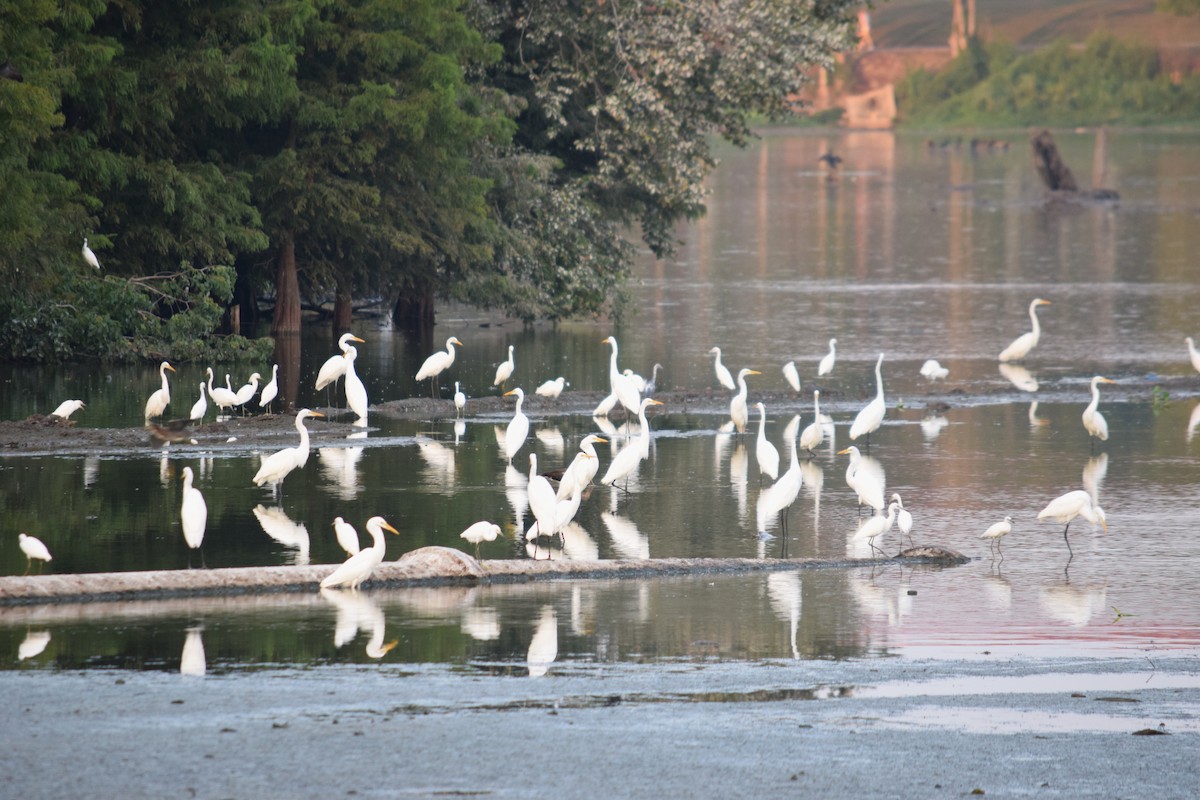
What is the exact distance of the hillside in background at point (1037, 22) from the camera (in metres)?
148

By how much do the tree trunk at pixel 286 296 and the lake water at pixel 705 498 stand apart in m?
1.09

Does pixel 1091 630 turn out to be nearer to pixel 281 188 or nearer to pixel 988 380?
pixel 988 380

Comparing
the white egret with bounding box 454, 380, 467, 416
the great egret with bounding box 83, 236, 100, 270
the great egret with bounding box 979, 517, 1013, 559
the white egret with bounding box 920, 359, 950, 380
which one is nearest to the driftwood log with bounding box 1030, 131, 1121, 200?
the white egret with bounding box 920, 359, 950, 380

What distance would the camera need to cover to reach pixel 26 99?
22.2 meters

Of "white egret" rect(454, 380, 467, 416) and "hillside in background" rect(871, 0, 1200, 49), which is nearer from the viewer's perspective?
"white egret" rect(454, 380, 467, 416)

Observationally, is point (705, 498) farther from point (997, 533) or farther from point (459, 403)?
point (459, 403)

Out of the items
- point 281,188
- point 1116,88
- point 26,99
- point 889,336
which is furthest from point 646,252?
point 1116,88

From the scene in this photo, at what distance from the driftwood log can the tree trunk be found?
130 ft

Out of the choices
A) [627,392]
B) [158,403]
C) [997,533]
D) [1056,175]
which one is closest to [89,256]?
[158,403]

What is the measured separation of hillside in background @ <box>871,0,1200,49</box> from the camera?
14850cm

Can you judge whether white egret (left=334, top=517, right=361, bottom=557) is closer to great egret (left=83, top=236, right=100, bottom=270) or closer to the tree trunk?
great egret (left=83, top=236, right=100, bottom=270)

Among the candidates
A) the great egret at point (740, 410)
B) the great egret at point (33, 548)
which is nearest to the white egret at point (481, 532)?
the great egret at point (33, 548)

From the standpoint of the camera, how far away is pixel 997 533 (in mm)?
14484

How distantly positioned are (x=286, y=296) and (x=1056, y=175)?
4392 centimetres
